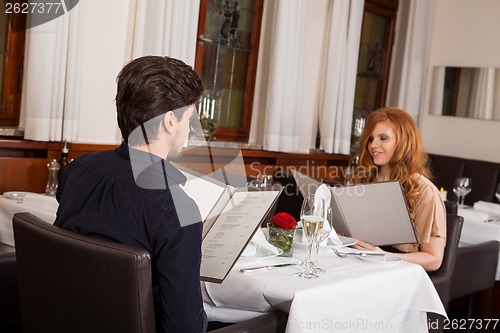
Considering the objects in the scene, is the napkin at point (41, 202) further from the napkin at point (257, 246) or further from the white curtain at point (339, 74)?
the white curtain at point (339, 74)

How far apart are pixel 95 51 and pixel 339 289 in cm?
256

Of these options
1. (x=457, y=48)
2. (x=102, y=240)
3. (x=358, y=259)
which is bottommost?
(x=358, y=259)

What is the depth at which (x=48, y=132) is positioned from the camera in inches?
148

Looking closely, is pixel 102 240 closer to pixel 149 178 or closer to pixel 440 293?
pixel 149 178

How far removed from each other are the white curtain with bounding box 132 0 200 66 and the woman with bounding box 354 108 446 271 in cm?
164

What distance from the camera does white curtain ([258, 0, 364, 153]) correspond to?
518 centimetres

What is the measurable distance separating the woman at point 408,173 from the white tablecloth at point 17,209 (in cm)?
136

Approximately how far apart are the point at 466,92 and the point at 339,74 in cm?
142

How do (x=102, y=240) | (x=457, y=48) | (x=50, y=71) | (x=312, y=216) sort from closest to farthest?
1. (x=102, y=240)
2. (x=312, y=216)
3. (x=50, y=71)
4. (x=457, y=48)

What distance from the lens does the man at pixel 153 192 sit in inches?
62.0

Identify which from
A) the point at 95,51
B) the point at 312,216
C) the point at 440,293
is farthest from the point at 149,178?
the point at 95,51

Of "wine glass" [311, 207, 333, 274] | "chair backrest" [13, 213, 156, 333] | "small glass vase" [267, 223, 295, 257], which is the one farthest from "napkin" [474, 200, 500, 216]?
"chair backrest" [13, 213, 156, 333]

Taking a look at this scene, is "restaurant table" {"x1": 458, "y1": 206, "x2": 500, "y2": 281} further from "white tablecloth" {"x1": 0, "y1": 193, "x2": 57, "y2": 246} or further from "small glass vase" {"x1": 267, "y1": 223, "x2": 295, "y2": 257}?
"white tablecloth" {"x1": 0, "y1": 193, "x2": 57, "y2": 246}

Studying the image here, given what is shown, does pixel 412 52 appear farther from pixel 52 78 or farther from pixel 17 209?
pixel 17 209
